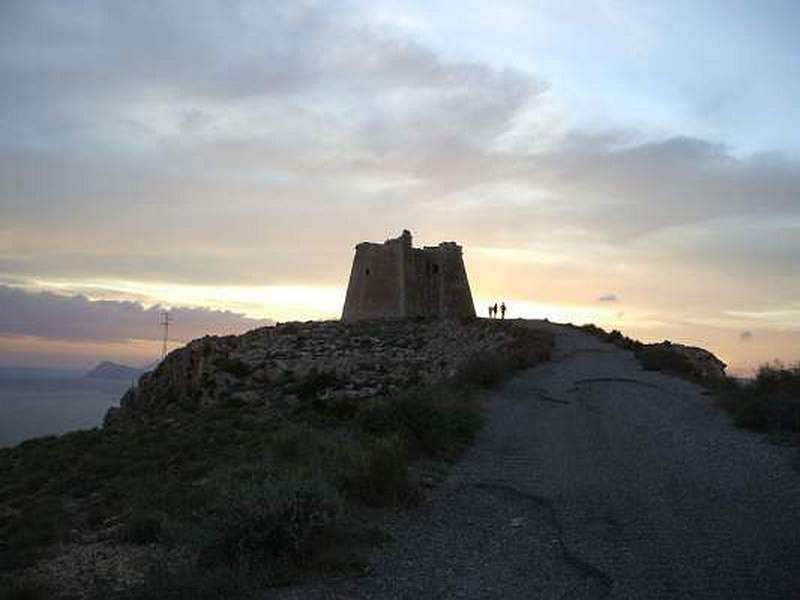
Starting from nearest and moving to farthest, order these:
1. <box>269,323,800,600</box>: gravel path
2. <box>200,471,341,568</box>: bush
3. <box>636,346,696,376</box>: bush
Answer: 1. <box>269,323,800,600</box>: gravel path
2. <box>200,471,341,568</box>: bush
3. <box>636,346,696,376</box>: bush

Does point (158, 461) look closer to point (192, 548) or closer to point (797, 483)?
point (192, 548)

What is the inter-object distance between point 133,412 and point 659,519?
28.7 meters

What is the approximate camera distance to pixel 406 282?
154 ft

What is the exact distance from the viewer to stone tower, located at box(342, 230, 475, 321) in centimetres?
4691

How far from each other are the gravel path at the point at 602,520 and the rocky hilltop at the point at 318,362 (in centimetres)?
903

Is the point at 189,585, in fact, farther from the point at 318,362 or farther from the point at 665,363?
the point at 318,362

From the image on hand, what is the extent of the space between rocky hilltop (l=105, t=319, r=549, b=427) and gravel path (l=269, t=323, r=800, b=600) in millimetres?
9029

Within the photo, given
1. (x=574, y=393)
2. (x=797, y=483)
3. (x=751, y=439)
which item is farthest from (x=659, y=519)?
(x=574, y=393)

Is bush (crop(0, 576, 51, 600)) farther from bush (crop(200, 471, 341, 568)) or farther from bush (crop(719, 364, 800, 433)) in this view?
bush (crop(719, 364, 800, 433))

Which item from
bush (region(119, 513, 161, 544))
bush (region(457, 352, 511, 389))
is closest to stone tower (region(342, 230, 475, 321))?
bush (region(457, 352, 511, 389))

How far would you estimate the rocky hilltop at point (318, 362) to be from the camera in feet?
91.1

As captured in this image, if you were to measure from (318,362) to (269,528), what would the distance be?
82.5 feet

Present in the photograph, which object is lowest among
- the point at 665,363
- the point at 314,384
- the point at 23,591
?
the point at 23,591

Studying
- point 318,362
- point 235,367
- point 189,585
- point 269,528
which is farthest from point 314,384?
point 189,585
